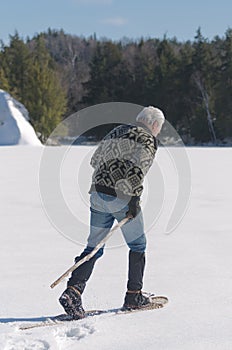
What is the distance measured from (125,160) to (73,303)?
2.70ft

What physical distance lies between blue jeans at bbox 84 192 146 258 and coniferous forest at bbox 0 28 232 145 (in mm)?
21448

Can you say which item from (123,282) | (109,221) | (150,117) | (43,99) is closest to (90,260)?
(109,221)

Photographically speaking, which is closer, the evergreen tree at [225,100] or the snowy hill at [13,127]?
the snowy hill at [13,127]

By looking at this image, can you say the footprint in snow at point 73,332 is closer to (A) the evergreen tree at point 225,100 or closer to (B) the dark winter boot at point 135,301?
(B) the dark winter boot at point 135,301

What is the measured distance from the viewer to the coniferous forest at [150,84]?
2505 cm

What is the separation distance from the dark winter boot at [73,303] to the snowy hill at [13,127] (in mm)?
15418

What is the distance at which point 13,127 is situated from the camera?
18.2 m

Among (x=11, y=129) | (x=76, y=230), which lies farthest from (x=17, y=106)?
(x=76, y=230)

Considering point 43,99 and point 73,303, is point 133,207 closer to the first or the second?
point 73,303

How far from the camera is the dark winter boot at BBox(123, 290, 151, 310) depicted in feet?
9.26

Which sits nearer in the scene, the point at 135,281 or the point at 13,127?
the point at 135,281

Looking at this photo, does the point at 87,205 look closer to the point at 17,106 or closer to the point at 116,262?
the point at 116,262

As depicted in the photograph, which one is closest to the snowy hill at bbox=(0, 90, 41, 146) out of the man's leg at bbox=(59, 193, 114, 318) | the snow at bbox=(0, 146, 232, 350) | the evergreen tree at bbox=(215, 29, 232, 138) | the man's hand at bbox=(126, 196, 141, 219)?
the snow at bbox=(0, 146, 232, 350)

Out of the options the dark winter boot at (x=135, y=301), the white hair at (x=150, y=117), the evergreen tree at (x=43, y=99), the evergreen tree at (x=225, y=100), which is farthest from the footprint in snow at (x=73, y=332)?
the evergreen tree at (x=225, y=100)
